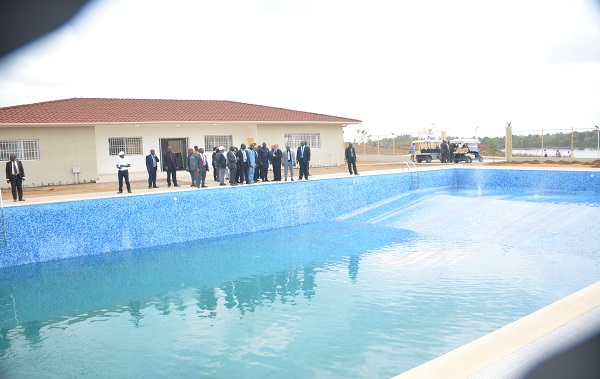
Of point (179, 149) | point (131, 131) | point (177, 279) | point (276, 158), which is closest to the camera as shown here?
point (177, 279)

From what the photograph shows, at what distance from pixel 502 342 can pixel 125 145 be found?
20813mm

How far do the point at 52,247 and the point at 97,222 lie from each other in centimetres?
110

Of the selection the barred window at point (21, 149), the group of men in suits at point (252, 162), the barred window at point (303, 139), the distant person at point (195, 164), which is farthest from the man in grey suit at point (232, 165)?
the barred window at point (303, 139)

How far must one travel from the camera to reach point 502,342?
340 cm

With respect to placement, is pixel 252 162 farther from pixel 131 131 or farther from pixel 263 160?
pixel 131 131

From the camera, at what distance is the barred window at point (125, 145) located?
21922 millimetres

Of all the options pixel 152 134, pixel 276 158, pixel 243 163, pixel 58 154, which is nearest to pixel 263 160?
pixel 276 158

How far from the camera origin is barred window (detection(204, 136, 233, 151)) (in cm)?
2394

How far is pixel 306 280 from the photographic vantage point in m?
9.31

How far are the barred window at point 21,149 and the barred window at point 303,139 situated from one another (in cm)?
1065

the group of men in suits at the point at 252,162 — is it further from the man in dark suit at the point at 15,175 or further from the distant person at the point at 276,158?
the man in dark suit at the point at 15,175

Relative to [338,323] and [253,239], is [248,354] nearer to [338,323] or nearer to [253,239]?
[338,323]

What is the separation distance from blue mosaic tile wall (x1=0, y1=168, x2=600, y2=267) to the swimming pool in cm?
23

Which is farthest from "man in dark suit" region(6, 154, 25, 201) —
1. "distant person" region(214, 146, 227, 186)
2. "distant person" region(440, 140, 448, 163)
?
"distant person" region(440, 140, 448, 163)
